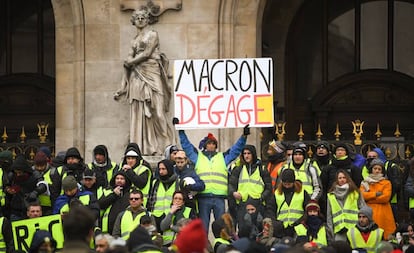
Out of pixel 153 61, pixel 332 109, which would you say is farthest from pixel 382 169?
pixel 332 109

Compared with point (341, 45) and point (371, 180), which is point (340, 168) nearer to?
point (371, 180)

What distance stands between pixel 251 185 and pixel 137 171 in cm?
147

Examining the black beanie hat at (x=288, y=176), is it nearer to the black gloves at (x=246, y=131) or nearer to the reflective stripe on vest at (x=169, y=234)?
the black gloves at (x=246, y=131)

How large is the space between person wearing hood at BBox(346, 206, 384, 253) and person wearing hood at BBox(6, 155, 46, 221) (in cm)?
403

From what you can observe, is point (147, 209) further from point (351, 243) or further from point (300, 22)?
point (300, 22)

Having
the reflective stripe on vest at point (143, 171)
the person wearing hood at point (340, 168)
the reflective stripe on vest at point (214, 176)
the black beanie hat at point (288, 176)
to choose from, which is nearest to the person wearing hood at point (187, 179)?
the reflective stripe on vest at point (214, 176)

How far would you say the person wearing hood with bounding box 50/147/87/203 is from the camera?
23.7m

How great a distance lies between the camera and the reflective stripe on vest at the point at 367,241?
22656 mm

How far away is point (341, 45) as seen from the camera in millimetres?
30797

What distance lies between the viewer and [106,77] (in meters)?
27.3

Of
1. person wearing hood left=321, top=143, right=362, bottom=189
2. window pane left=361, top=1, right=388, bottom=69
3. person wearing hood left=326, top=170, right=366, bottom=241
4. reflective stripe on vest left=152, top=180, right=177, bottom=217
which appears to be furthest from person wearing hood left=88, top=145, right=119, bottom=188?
window pane left=361, top=1, right=388, bottom=69

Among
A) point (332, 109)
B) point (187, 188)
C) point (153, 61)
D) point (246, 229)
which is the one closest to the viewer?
point (246, 229)

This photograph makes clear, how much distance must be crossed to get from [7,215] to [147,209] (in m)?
1.81

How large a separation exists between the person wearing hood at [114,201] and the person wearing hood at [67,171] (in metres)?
0.63
